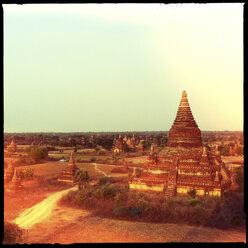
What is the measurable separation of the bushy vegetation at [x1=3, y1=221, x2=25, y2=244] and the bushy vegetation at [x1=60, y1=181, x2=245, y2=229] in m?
3.53

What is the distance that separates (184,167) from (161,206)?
2789 mm

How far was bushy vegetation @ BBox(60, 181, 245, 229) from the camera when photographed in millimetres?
11688

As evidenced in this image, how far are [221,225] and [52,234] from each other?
6414 millimetres

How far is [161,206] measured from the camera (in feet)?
41.4

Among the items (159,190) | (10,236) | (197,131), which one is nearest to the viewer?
(10,236)

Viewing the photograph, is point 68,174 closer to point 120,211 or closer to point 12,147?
point 12,147

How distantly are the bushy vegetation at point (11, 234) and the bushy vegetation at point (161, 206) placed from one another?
3.53 meters

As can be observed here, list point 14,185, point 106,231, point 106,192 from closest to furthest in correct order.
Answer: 1. point 106,231
2. point 106,192
3. point 14,185

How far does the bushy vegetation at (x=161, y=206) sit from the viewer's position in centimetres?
1169

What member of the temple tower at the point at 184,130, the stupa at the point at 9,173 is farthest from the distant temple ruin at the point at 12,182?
the temple tower at the point at 184,130

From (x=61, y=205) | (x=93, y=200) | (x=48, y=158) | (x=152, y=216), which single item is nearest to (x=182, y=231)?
(x=152, y=216)

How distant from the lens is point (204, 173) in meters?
14.1

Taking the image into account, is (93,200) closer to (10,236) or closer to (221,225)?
(10,236)

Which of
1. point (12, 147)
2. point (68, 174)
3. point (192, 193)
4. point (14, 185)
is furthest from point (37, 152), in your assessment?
point (192, 193)
